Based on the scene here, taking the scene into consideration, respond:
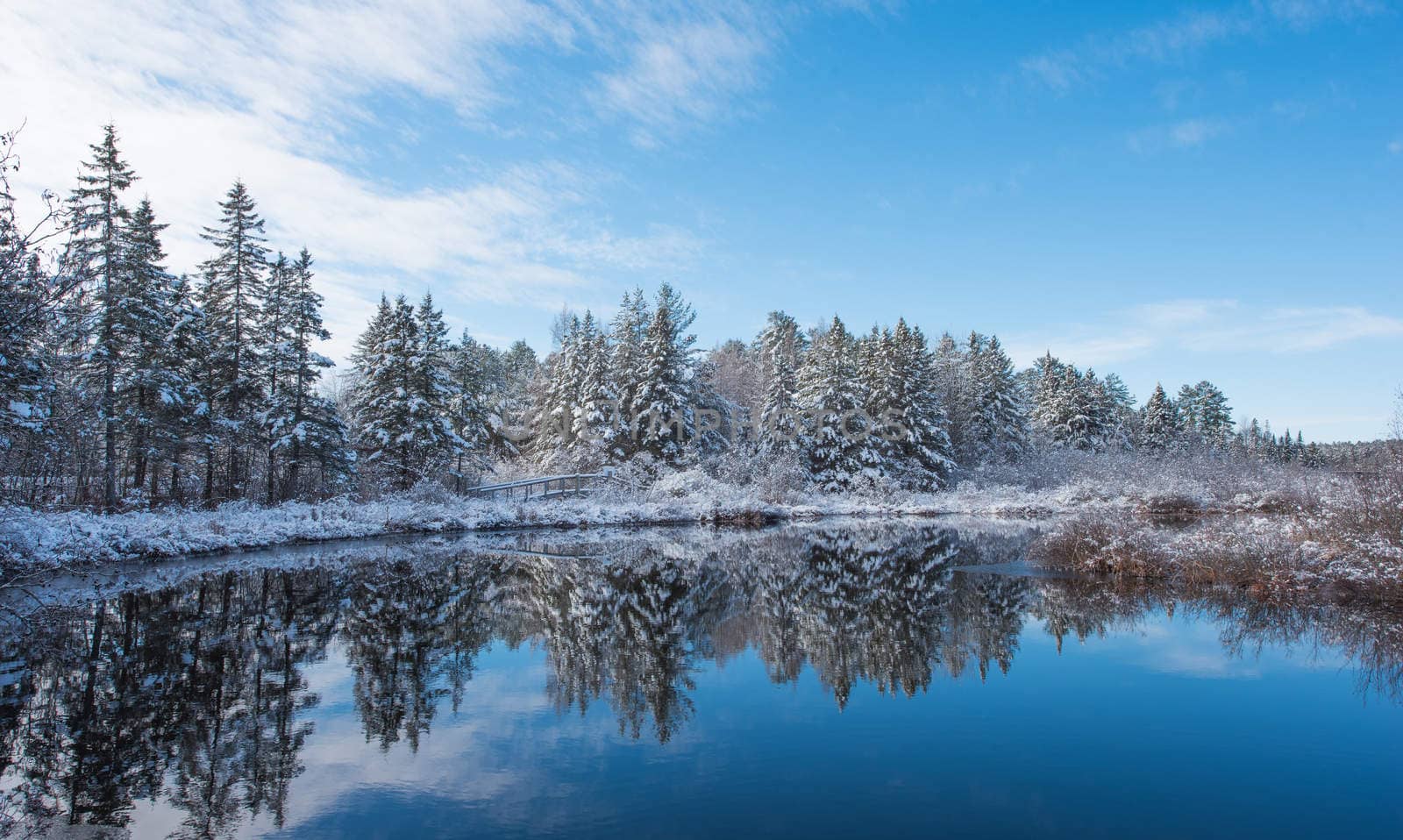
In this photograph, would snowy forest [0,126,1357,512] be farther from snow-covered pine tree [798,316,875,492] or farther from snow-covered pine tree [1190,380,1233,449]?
snow-covered pine tree [1190,380,1233,449]

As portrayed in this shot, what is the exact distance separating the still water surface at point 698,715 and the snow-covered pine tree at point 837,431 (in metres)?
29.2

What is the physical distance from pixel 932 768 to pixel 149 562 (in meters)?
19.8

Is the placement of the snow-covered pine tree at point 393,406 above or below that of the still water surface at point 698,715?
above

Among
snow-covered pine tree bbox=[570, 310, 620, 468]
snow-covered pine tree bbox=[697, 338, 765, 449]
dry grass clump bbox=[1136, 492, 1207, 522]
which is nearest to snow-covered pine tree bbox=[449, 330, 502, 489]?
snow-covered pine tree bbox=[570, 310, 620, 468]

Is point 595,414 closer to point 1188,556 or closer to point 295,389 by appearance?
point 295,389

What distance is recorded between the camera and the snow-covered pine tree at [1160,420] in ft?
216

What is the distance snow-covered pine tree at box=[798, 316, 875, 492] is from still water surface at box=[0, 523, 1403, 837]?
1151 inches

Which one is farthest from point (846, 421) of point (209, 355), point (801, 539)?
point (209, 355)

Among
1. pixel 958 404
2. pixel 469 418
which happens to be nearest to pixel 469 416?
pixel 469 418

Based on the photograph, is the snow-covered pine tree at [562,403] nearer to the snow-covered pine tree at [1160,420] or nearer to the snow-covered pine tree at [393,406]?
the snow-covered pine tree at [393,406]

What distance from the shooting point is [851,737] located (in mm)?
7172

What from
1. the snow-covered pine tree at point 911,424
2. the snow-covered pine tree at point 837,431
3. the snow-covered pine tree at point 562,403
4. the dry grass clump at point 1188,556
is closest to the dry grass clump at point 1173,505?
the snow-covered pine tree at point 911,424

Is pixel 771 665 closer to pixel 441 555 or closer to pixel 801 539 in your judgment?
pixel 441 555

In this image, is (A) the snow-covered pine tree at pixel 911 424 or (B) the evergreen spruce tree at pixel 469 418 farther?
(A) the snow-covered pine tree at pixel 911 424
